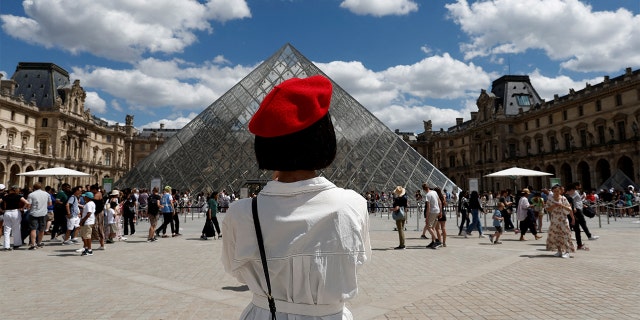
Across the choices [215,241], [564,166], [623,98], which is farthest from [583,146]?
[215,241]

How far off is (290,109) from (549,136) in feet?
161

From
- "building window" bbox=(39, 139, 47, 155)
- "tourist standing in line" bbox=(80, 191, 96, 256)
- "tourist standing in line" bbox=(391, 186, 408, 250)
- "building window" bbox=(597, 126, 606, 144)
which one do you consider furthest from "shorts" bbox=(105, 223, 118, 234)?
"building window" bbox=(39, 139, 47, 155)

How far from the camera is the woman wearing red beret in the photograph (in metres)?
1.25

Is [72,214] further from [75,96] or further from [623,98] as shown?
[75,96]

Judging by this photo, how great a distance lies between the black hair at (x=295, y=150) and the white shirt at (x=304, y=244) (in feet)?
0.22

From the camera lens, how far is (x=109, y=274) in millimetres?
5660

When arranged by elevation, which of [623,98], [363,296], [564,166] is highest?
[623,98]

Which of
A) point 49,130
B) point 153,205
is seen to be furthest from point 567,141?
point 49,130

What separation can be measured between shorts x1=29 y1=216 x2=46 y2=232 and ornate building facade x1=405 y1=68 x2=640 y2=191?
99.5ft

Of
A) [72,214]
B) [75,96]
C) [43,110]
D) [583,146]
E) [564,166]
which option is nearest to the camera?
[72,214]

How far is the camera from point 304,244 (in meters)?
1.25

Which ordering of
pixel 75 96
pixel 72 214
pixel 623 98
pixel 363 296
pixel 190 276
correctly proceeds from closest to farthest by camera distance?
pixel 363 296 → pixel 190 276 → pixel 72 214 → pixel 623 98 → pixel 75 96

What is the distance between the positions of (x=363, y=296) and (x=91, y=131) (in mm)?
61181

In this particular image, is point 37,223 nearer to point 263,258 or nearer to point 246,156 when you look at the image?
point 263,258
